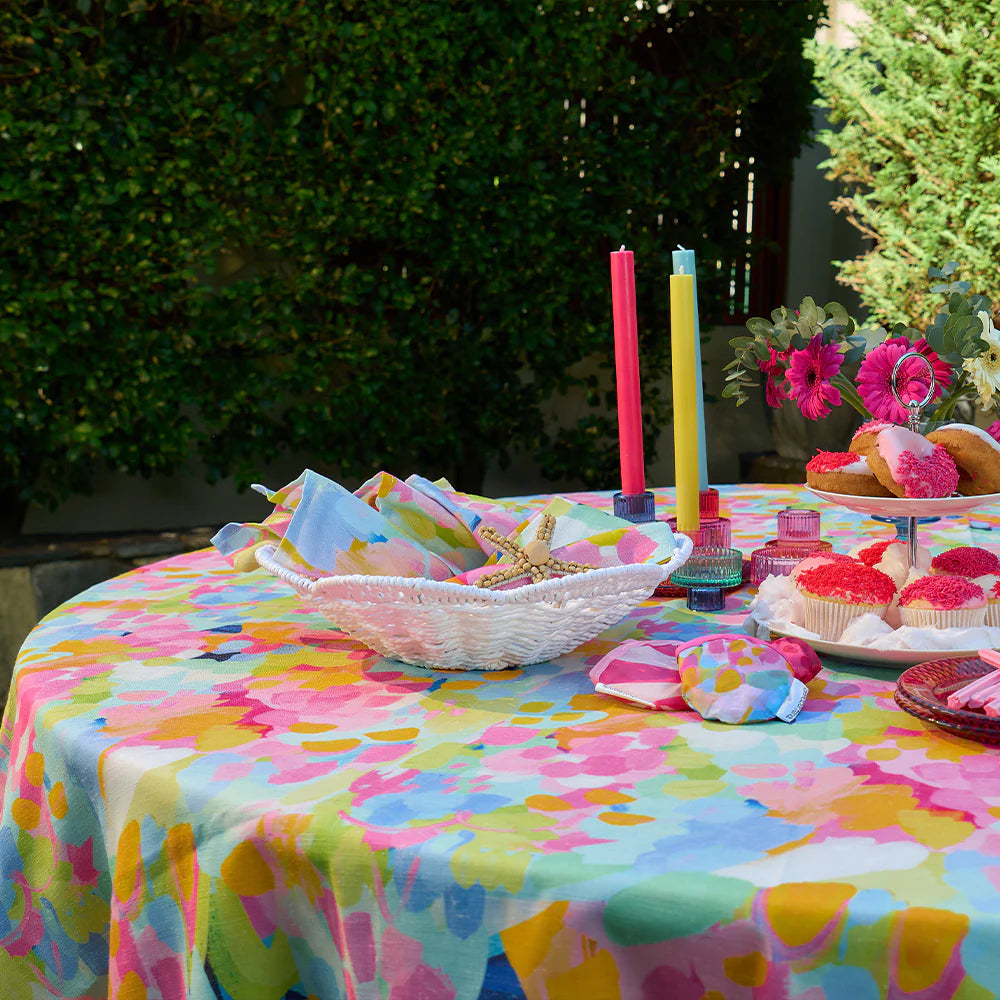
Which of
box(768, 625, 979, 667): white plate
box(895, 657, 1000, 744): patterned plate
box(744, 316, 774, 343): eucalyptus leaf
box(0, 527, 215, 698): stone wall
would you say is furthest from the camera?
box(0, 527, 215, 698): stone wall

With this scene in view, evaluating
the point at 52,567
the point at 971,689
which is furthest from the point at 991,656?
the point at 52,567

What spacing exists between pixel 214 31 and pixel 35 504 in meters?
1.67

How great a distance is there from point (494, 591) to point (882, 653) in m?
0.34

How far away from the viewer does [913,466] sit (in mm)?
972

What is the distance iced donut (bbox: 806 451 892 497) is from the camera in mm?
1019

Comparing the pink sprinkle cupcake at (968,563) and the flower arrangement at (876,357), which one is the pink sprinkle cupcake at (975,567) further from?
the flower arrangement at (876,357)

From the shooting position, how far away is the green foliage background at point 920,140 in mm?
3830

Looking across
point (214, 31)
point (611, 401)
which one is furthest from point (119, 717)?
point (611, 401)

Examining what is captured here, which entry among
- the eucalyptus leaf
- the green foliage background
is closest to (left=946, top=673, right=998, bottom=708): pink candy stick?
the eucalyptus leaf

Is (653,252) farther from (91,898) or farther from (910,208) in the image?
(91,898)

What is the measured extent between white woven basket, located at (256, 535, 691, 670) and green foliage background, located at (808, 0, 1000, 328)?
3.43m

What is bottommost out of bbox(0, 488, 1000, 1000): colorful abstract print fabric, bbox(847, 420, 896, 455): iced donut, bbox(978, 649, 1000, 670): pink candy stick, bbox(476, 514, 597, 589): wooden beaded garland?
bbox(0, 488, 1000, 1000): colorful abstract print fabric

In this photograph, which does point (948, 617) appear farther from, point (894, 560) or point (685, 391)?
point (685, 391)

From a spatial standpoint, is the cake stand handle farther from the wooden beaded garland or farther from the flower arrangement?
the wooden beaded garland
